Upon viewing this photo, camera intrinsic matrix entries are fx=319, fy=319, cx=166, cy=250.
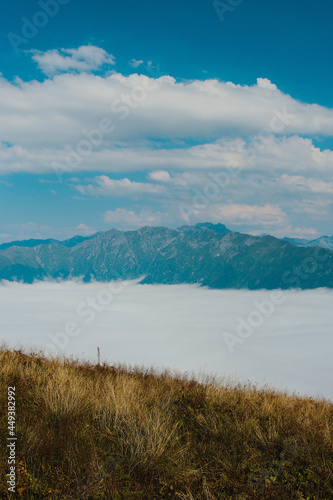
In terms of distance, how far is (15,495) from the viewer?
3.81 metres

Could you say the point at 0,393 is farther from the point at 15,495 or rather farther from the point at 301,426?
the point at 301,426

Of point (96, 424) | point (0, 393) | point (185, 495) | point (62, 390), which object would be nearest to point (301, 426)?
point (185, 495)

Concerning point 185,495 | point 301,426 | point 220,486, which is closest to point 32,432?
point 185,495

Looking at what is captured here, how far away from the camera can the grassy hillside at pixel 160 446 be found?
423 centimetres

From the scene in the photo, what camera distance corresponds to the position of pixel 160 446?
195 inches

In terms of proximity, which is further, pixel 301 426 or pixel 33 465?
pixel 301 426

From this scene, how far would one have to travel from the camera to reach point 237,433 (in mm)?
A: 5785

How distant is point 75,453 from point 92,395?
2068 mm

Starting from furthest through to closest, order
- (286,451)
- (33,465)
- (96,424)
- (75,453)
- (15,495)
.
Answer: (96,424), (286,451), (75,453), (33,465), (15,495)


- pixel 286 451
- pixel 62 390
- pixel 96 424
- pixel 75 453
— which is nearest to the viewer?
pixel 75 453

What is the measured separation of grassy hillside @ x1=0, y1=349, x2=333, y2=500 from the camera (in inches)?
166

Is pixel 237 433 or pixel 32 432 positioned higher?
pixel 32 432

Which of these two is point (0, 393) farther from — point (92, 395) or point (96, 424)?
point (96, 424)

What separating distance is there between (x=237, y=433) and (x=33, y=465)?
345cm
